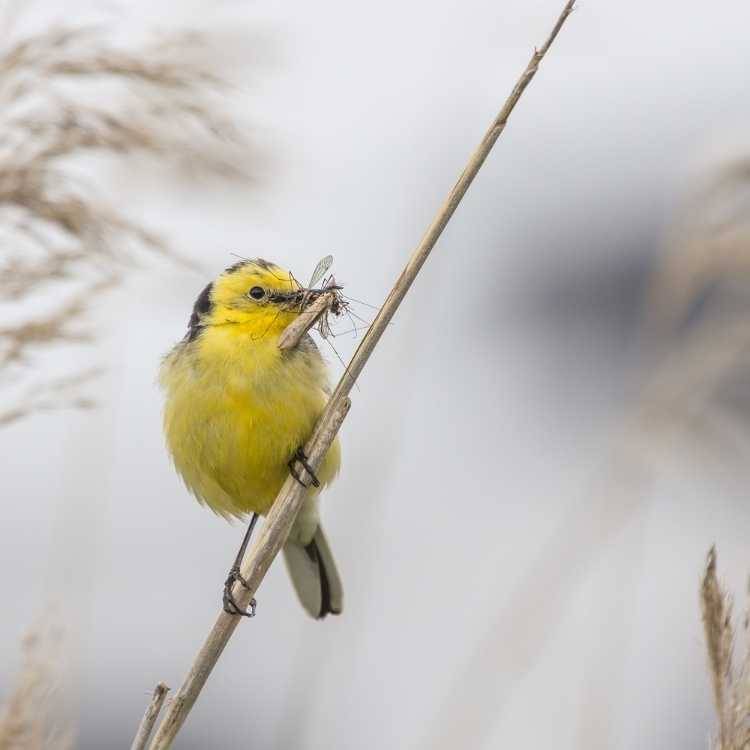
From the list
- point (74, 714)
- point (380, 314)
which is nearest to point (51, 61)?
point (380, 314)

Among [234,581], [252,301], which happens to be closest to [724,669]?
[234,581]

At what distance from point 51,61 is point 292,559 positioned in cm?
155

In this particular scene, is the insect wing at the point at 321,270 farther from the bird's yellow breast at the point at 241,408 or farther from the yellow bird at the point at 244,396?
the bird's yellow breast at the point at 241,408

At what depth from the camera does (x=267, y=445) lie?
113 inches

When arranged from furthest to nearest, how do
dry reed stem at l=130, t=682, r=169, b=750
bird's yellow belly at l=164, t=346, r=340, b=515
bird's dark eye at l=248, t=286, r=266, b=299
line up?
bird's dark eye at l=248, t=286, r=266, b=299
bird's yellow belly at l=164, t=346, r=340, b=515
dry reed stem at l=130, t=682, r=169, b=750

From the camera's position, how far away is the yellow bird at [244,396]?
2.88m

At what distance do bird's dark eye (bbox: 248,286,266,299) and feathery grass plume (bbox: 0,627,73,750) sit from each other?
129cm

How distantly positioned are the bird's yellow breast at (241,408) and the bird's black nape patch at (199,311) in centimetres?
6

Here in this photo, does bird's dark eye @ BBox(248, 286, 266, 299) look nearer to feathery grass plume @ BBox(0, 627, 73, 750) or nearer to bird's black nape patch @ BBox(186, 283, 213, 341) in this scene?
bird's black nape patch @ BBox(186, 283, 213, 341)

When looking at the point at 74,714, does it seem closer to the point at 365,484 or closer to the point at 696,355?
the point at 365,484

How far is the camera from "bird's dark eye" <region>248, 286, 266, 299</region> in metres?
3.13

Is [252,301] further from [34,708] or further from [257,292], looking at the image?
[34,708]

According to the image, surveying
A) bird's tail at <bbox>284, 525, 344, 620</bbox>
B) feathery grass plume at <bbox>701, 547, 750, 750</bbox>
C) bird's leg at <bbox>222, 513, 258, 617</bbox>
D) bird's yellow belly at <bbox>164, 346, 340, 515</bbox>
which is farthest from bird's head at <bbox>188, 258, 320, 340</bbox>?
feathery grass plume at <bbox>701, 547, 750, 750</bbox>

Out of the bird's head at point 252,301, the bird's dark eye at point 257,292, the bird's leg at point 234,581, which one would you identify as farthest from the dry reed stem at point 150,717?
the bird's dark eye at point 257,292
